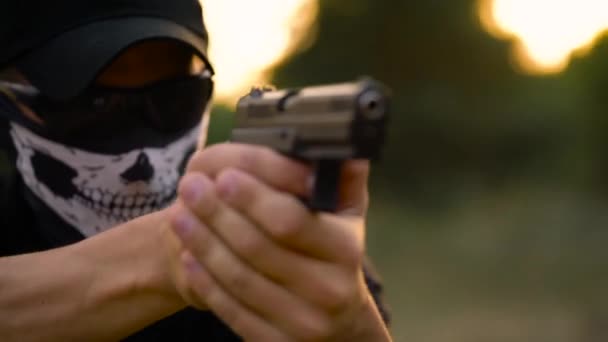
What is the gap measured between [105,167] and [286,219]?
125 cm

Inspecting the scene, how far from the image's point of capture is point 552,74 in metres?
15.4

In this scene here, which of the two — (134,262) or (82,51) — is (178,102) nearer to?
(82,51)

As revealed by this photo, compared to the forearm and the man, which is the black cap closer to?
the man

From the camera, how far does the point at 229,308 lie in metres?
1.30

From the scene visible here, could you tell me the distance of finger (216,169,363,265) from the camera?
1205 millimetres

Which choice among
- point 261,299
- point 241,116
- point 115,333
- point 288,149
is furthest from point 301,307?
point 115,333

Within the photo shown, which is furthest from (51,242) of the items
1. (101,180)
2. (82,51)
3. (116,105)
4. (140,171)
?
(82,51)

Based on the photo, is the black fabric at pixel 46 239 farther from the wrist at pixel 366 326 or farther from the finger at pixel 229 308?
the finger at pixel 229 308

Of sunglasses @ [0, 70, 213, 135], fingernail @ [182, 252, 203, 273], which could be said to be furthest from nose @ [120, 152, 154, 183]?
fingernail @ [182, 252, 203, 273]

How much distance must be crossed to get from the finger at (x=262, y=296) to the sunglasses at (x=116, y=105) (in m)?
1.06

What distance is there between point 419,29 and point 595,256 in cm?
737

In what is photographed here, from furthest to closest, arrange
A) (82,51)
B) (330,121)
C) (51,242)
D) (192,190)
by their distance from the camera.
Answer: (51,242)
(82,51)
(192,190)
(330,121)

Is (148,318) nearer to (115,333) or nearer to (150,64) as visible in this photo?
(115,333)

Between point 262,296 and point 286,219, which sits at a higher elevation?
point 286,219
